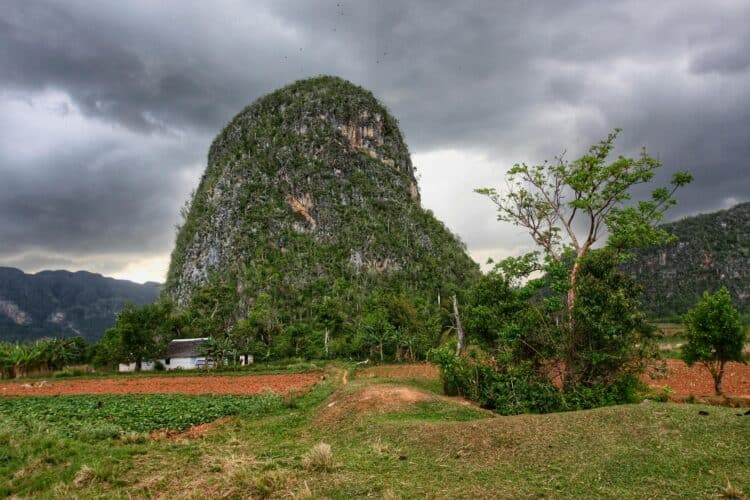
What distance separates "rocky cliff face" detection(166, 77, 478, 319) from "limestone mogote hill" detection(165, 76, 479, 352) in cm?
23

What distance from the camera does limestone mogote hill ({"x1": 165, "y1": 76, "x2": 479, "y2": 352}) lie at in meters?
78.8

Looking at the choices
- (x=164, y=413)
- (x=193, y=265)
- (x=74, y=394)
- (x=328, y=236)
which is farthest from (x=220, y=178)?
(x=164, y=413)

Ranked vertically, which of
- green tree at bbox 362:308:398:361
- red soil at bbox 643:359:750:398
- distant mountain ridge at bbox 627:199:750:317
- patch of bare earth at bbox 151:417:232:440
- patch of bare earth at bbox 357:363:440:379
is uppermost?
distant mountain ridge at bbox 627:199:750:317

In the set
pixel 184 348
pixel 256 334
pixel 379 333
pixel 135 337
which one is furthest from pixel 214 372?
pixel 379 333

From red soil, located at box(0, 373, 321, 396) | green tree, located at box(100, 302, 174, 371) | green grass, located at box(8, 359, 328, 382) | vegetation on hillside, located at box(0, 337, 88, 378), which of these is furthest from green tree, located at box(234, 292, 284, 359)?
vegetation on hillside, located at box(0, 337, 88, 378)

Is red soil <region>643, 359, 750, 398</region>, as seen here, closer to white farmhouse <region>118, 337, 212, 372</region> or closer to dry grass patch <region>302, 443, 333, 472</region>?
dry grass patch <region>302, 443, 333, 472</region>

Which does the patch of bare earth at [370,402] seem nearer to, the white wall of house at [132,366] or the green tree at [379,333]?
the green tree at [379,333]

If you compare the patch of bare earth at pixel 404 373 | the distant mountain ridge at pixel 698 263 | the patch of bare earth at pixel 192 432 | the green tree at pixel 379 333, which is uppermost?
the distant mountain ridge at pixel 698 263

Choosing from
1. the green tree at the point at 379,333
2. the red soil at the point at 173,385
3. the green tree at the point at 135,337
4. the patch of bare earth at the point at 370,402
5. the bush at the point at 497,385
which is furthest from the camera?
the green tree at the point at 379,333

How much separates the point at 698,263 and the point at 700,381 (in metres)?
115

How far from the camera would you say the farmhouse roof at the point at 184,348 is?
47.3 m

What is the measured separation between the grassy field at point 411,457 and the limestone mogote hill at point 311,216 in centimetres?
5523

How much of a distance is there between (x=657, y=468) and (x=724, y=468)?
1.04 m

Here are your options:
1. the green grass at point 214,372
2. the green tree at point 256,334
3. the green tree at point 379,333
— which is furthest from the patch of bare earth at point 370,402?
the green tree at point 256,334
